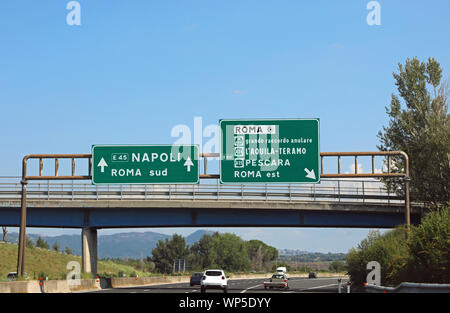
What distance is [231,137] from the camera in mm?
40656

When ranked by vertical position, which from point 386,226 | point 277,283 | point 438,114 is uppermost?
point 438,114

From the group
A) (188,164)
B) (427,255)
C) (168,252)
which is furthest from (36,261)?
(168,252)

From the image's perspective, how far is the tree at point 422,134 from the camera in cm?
5216

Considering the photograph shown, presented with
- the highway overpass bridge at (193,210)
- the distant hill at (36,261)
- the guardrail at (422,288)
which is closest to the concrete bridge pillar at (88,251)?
the highway overpass bridge at (193,210)

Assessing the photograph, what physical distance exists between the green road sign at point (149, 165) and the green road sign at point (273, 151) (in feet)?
7.62

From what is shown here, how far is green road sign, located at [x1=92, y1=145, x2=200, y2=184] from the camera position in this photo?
41.1 metres

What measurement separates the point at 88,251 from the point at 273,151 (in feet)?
65.5

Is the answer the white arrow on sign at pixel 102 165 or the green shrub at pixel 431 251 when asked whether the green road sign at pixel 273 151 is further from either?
the green shrub at pixel 431 251

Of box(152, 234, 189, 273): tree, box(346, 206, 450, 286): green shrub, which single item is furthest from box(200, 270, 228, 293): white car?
box(152, 234, 189, 273): tree

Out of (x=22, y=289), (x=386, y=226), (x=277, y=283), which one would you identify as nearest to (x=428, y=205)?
(x=386, y=226)

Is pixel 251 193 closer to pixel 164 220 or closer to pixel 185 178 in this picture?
pixel 164 220

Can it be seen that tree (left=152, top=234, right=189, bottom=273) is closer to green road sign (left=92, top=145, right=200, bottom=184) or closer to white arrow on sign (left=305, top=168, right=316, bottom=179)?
green road sign (left=92, top=145, right=200, bottom=184)

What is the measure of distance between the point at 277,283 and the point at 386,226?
32.1 feet
